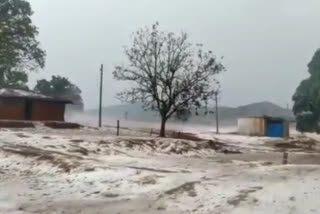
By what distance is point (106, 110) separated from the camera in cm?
16400

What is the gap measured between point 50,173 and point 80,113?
92280mm

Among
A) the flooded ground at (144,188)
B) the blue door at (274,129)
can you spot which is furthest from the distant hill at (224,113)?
the flooded ground at (144,188)

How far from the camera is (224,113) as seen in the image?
122m

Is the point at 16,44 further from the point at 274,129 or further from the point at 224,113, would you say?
the point at 224,113

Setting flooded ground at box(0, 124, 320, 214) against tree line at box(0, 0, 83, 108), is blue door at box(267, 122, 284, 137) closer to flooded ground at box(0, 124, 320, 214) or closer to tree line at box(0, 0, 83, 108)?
tree line at box(0, 0, 83, 108)

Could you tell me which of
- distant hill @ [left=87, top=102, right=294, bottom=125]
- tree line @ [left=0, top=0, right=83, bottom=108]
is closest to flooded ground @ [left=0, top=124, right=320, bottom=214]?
tree line @ [left=0, top=0, right=83, bottom=108]

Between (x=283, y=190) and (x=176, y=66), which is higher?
(x=176, y=66)

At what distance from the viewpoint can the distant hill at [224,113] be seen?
11206 centimetres

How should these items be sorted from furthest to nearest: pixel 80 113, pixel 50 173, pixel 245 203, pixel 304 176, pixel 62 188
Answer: pixel 80 113, pixel 50 173, pixel 62 188, pixel 304 176, pixel 245 203

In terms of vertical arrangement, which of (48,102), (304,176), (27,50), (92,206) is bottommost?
(92,206)

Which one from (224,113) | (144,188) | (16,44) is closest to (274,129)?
(16,44)

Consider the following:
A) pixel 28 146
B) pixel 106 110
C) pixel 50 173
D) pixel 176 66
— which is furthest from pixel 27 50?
pixel 106 110

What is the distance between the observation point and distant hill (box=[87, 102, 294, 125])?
112062mm

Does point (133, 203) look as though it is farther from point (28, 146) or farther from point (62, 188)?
point (28, 146)
